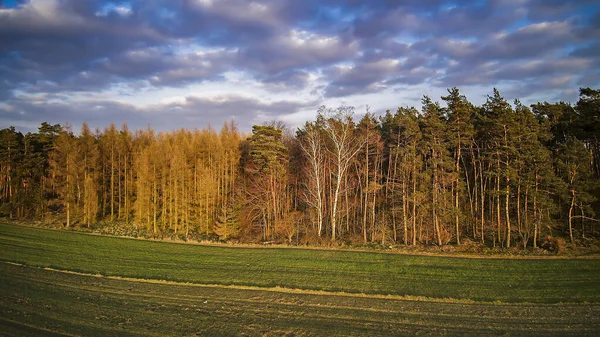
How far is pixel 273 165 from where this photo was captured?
39.7 meters

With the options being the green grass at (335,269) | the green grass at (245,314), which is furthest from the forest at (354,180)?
the green grass at (245,314)

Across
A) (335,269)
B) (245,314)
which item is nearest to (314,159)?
(335,269)

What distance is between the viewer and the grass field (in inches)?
520

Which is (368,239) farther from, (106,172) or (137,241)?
(106,172)

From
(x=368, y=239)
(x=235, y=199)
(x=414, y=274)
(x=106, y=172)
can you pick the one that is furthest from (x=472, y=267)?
(x=106, y=172)

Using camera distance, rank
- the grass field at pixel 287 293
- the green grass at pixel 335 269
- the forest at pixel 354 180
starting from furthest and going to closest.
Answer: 1. the forest at pixel 354 180
2. the green grass at pixel 335 269
3. the grass field at pixel 287 293

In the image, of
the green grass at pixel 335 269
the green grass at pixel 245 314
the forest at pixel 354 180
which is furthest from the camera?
the forest at pixel 354 180

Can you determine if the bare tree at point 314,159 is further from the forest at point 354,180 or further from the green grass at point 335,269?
the green grass at point 335,269

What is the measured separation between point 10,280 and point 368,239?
93.5 ft

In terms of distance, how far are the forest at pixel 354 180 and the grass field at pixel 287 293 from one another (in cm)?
777

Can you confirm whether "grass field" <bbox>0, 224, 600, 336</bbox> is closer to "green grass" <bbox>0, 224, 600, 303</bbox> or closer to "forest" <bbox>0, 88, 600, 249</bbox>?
"green grass" <bbox>0, 224, 600, 303</bbox>

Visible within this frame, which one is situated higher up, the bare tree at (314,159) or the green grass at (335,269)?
the bare tree at (314,159)

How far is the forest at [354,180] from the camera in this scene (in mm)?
31750

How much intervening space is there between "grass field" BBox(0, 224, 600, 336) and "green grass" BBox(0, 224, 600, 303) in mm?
68
